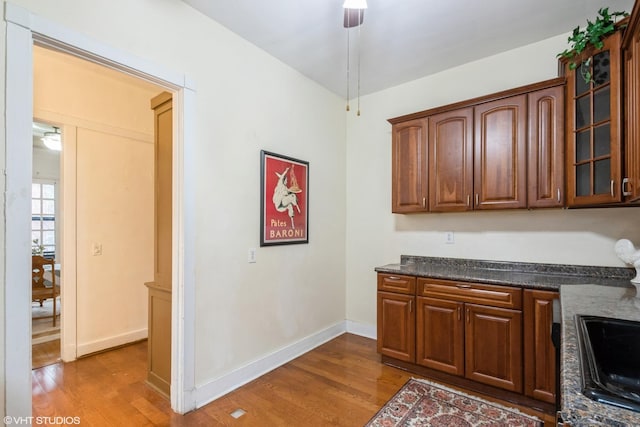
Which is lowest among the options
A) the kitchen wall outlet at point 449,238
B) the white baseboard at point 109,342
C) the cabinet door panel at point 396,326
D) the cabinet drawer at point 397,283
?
the white baseboard at point 109,342

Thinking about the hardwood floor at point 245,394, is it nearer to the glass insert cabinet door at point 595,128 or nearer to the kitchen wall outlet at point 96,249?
the kitchen wall outlet at point 96,249

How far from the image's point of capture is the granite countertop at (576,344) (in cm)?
67

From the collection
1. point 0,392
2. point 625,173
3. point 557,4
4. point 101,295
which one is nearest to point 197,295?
point 0,392

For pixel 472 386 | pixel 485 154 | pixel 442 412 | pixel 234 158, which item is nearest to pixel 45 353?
pixel 234 158

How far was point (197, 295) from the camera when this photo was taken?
2268 millimetres

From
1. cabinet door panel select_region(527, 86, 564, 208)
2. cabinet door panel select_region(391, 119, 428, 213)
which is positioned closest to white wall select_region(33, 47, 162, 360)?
cabinet door panel select_region(391, 119, 428, 213)

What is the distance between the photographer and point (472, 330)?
8.00ft

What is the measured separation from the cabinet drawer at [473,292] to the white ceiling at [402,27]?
2.07m

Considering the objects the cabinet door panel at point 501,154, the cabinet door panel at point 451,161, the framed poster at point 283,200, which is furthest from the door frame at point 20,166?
the cabinet door panel at point 501,154

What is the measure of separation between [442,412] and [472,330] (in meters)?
0.65

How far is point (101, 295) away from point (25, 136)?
231cm

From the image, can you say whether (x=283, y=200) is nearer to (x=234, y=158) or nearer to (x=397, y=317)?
(x=234, y=158)

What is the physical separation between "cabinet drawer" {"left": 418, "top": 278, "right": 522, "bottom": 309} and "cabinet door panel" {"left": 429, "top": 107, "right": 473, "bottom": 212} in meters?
0.71

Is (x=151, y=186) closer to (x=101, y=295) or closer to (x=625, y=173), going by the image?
(x=101, y=295)
